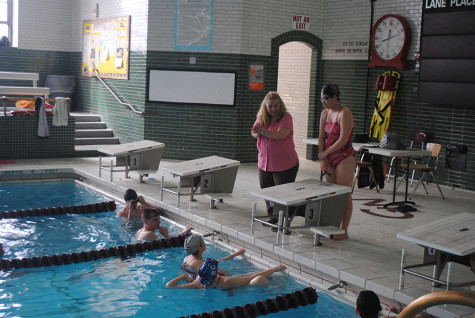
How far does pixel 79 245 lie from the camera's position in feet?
23.5

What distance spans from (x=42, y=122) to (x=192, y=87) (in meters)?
3.27

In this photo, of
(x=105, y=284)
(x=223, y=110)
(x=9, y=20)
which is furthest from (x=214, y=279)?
(x=9, y=20)

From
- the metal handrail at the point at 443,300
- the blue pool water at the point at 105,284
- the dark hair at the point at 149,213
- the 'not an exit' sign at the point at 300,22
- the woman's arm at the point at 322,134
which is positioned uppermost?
the 'not an exit' sign at the point at 300,22

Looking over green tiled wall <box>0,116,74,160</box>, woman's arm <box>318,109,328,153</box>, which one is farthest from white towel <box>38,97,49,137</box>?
woman's arm <box>318,109,328,153</box>

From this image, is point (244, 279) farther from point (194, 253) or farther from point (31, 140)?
point (31, 140)

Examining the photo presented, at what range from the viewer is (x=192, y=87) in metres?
12.7

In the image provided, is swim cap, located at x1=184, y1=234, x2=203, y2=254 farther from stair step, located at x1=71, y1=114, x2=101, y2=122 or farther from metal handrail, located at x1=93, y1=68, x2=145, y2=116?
stair step, located at x1=71, y1=114, x2=101, y2=122

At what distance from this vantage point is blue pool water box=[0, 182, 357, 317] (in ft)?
17.3

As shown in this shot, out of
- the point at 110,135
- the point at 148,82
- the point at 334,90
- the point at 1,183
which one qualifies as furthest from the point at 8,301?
the point at 110,135

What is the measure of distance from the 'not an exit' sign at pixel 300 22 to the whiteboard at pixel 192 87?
1852 mm

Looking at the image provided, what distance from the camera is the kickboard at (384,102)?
11336mm

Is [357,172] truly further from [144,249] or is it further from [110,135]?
[110,135]

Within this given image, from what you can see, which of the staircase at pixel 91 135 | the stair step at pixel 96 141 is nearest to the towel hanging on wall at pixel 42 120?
the staircase at pixel 91 135

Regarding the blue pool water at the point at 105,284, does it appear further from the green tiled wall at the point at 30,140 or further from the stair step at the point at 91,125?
the stair step at the point at 91,125
